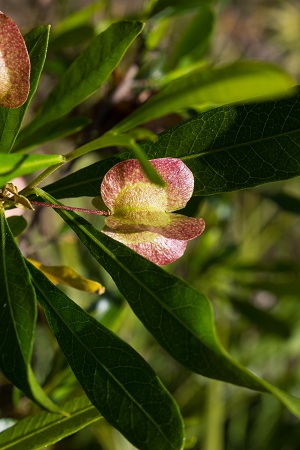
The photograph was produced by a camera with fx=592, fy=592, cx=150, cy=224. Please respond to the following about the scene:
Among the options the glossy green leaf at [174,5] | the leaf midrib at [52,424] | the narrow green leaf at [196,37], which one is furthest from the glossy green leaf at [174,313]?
the narrow green leaf at [196,37]

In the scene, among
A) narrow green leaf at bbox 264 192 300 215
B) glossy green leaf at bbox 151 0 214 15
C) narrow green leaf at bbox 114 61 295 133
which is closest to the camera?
narrow green leaf at bbox 114 61 295 133

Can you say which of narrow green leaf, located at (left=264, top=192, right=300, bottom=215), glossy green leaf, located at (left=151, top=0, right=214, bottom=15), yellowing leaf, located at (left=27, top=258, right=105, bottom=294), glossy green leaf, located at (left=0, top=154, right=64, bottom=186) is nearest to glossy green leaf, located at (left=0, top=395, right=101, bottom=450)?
yellowing leaf, located at (left=27, top=258, right=105, bottom=294)

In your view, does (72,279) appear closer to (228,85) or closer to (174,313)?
(174,313)

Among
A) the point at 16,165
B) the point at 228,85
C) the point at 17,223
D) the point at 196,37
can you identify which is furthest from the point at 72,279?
the point at 196,37

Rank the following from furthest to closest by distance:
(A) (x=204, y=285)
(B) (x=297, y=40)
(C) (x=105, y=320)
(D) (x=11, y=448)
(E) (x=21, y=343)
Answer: (B) (x=297, y=40)
(A) (x=204, y=285)
(C) (x=105, y=320)
(D) (x=11, y=448)
(E) (x=21, y=343)

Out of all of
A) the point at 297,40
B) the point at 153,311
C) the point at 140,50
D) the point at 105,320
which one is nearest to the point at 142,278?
the point at 153,311

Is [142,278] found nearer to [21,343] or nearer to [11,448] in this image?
[21,343]

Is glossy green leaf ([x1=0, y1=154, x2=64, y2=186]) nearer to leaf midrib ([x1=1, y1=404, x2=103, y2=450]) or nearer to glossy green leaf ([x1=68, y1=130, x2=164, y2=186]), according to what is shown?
glossy green leaf ([x1=68, y1=130, x2=164, y2=186])
